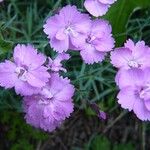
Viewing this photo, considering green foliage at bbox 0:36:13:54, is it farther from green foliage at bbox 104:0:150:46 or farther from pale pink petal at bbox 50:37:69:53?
green foliage at bbox 104:0:150:46

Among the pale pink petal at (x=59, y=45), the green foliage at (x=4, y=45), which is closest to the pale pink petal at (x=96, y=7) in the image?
the pale pink petal at (x=59, y=45)

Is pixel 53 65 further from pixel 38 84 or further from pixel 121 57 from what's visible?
pixel 121 57

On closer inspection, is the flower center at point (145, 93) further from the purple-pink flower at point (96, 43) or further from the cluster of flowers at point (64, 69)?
the purple-pink flower at point (96, 43)

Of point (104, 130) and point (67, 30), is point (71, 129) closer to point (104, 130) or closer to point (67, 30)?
point (104, 130)

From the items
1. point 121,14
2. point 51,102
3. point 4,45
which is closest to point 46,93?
point 51,102

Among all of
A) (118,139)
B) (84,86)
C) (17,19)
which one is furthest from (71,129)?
(17,19)

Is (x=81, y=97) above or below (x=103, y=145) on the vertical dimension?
above

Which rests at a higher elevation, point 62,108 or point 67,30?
point 67,30
